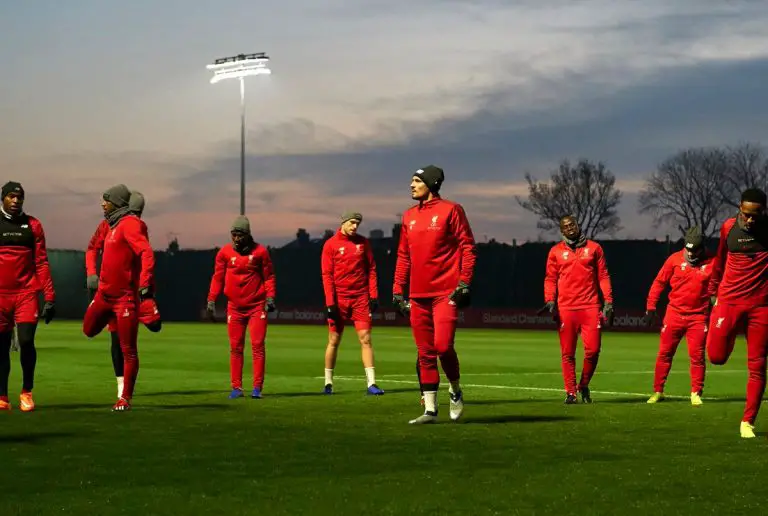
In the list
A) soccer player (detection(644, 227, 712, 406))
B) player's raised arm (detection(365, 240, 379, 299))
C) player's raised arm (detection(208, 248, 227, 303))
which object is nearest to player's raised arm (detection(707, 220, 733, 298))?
soccer player (detection(644, 227, 712, 406))

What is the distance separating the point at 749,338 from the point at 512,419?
276 cm

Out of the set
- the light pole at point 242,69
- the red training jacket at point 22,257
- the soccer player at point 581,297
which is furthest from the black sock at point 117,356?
the light pole at point 242,69

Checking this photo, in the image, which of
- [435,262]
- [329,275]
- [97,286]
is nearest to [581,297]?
[329,275]

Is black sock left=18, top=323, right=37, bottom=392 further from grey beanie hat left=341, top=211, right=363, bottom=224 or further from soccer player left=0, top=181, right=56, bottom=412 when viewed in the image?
grey beanie hat left=341, top=211, right=363, bottom=224

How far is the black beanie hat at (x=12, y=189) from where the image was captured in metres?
14.2

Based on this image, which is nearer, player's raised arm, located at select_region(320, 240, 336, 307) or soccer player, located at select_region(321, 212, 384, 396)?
player's raised arm, located at select_region(320, 240, 336, 307)

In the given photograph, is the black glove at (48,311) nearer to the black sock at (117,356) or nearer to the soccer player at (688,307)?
the black sock at (117,356)

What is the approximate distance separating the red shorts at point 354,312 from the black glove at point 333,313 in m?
0.06

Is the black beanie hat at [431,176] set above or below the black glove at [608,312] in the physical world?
above

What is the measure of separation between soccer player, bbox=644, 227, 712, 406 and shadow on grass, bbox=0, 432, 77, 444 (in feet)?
23.5

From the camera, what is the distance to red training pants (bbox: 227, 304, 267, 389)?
55.8 feet

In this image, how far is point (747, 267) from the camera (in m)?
12.2

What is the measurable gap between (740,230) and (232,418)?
17.4ft

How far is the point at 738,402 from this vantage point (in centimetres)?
1662
